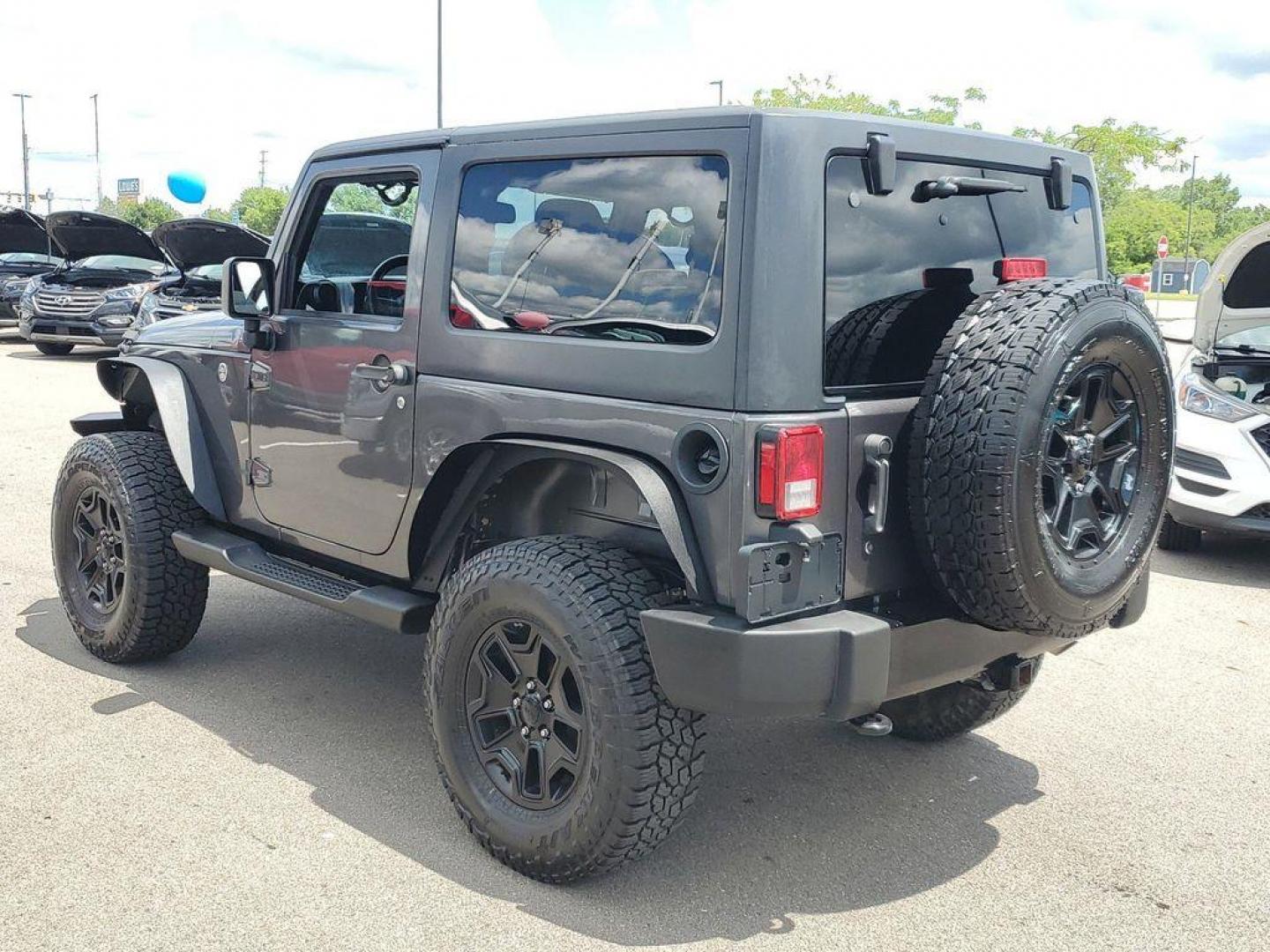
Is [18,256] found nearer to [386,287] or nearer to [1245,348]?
[386,287]

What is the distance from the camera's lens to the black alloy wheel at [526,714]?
10.3 feet

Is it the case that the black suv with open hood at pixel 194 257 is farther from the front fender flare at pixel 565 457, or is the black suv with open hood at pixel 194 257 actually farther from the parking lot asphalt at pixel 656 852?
the front fender flare at pixel 565 457

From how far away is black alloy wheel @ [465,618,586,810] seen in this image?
10.3ft

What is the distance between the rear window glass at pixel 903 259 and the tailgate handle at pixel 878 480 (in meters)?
0.17

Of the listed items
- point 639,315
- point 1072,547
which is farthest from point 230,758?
point 1072,547

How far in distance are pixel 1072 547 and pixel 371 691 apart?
8.96ft

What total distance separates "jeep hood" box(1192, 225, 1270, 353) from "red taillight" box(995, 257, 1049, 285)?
4906 mm

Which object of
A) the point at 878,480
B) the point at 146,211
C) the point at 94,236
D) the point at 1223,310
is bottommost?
the point at 878,480

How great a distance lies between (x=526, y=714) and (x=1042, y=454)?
1.50 meters

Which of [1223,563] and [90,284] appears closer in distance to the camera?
[1223,563]

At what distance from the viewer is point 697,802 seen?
3748mm

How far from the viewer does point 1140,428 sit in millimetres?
3189

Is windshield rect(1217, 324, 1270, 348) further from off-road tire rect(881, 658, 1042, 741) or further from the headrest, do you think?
the headrest

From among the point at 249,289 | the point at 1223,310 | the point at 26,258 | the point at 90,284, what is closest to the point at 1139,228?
the point at 26,258
